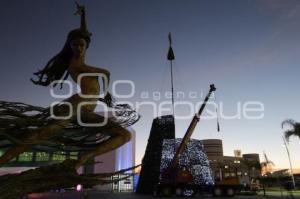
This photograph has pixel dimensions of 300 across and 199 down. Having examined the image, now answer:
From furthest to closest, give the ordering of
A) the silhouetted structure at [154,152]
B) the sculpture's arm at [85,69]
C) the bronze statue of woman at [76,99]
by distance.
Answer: the silhouetted structure at [154,152], the sculpture's arm at [85,69], the bronze statue of woman at [76,99]

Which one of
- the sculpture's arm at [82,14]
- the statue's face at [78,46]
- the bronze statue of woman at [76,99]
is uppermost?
the sculpture's arm at [82,14]

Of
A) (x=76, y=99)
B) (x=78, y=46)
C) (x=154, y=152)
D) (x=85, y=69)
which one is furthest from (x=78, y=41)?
(x=154, y=152)

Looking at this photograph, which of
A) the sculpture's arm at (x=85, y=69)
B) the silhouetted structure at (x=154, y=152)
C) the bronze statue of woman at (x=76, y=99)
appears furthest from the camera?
the silhouetted structure at (x=154, y=152)

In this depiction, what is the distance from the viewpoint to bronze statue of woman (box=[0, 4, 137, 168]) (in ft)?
11.0

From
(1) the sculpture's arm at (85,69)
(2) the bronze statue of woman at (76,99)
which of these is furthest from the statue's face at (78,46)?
(1) the sculpture's arm at (85,69)

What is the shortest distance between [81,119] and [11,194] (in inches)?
43.8

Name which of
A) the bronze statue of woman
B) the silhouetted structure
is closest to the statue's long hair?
the bronze statue of woman

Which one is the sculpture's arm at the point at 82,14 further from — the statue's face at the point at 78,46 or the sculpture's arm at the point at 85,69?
the sculpture's arm at the point at 85,69

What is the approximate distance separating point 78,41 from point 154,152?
81.9 feet

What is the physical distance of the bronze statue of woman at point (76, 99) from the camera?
336 cm

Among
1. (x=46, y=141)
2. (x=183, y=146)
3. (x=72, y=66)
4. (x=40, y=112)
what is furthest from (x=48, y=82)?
(x=183, y=146)

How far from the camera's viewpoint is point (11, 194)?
3.14 m

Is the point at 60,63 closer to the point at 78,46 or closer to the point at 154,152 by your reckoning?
the point at 78,46

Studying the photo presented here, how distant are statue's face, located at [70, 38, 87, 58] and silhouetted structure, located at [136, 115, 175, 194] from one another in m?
23.6
